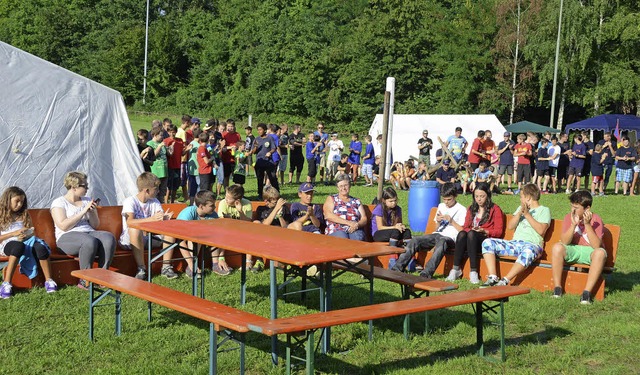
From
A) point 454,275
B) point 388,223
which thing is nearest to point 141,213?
point 388,223

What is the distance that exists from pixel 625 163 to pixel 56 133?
1550 centimetres

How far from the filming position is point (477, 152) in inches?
835

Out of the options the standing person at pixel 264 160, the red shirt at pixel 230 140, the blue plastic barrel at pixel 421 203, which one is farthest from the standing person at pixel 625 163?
the red shirt at pixel 230 140

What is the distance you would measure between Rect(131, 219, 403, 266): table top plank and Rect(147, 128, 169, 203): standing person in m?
6.52

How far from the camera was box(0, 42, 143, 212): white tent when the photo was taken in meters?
11.9

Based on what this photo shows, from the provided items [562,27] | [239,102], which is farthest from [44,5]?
[562,27]

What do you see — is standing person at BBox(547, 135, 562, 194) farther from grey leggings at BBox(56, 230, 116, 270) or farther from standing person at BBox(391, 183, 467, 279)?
grey leggings at BBox(56, 230, 116, 270)

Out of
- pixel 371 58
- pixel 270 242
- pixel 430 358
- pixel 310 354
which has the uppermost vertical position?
pixel 371 58

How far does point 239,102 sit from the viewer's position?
186ft

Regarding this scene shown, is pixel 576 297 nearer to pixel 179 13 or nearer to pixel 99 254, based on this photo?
pixel 99 254

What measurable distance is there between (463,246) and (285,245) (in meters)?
3.55

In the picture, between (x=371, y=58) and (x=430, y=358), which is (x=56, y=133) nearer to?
(x=430, y=358)

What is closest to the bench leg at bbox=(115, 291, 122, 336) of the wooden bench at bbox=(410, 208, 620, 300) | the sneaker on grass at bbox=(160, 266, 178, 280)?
the sneaker on grass at bbox=(160, 266, 178, 280)

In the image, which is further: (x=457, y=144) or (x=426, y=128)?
(x=426, y=128)
